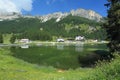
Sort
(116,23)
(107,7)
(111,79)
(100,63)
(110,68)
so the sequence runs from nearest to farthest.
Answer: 1. (111,79)
2. (110,68)
3. (100,63)
4. (116,23)
5. (107,7)

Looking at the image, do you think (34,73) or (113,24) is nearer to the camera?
(34,73)

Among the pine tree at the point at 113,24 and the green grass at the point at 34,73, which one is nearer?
the green grass at the point at 34,73

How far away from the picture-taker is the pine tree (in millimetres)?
56250

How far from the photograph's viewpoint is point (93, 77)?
10.6m

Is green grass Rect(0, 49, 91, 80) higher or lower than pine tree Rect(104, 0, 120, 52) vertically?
lower

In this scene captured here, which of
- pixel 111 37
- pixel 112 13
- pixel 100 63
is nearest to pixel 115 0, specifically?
pixel 112 13

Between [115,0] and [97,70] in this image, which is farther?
[115,0]

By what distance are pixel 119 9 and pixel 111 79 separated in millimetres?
48716

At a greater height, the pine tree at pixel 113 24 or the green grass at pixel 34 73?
the pine tree at pixel 113 24

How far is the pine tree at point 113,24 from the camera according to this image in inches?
2215

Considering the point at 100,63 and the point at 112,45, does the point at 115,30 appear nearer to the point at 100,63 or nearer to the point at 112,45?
the point at 112,45

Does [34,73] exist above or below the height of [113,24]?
below

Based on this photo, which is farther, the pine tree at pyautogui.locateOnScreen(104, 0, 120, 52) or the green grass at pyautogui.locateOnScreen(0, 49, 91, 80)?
the pine tree at pyautogui.locateOnScreen(104, 0, 120, 52)

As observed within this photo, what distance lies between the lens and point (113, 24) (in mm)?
57688
